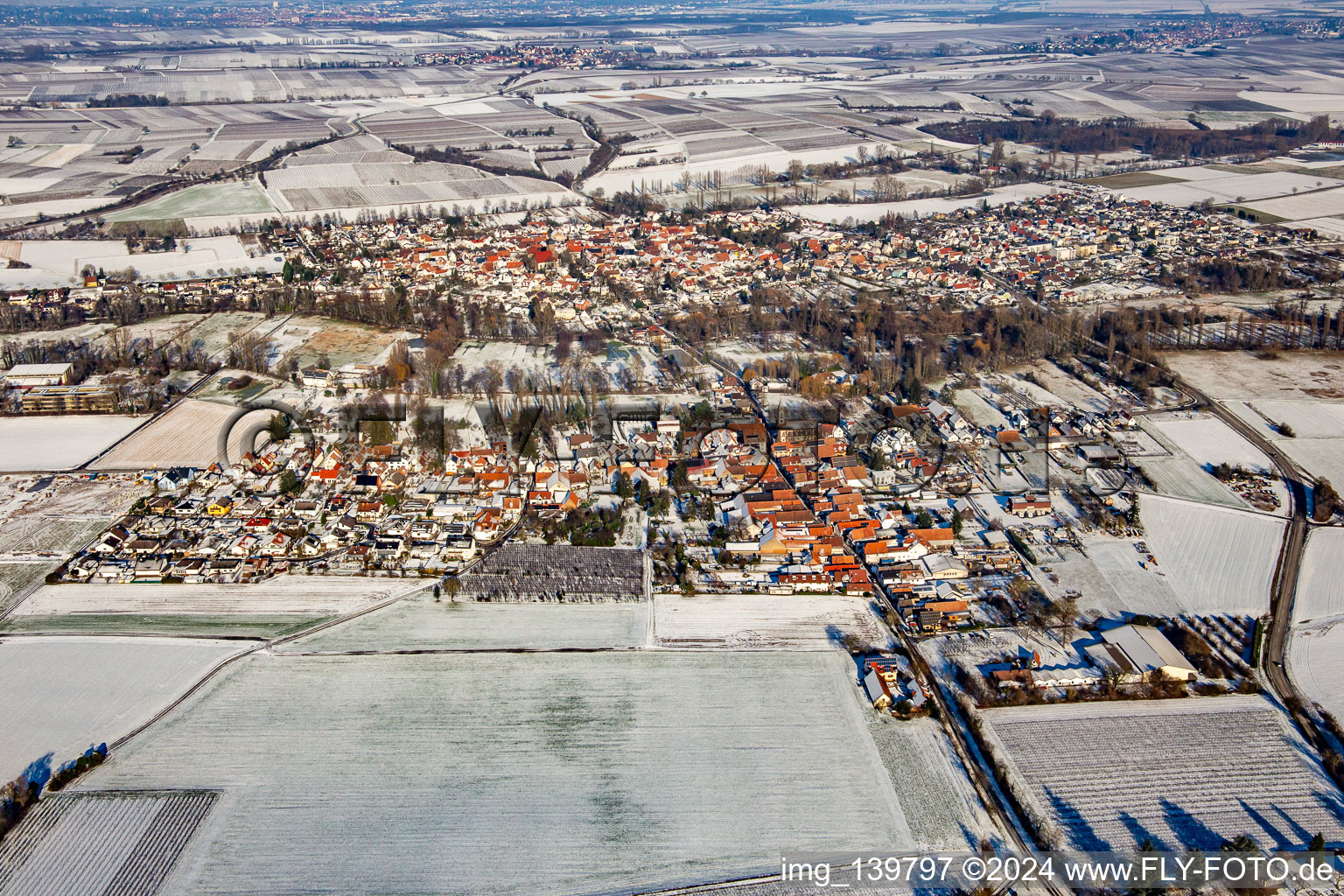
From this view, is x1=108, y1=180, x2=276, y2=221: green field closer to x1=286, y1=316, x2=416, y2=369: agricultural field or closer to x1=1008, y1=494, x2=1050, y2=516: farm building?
x1=286, y1=316, x2=416, y2=369: agricultural field

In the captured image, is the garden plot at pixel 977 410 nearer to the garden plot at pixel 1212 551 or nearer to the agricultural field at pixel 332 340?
the garden plot at pixel 1212 551

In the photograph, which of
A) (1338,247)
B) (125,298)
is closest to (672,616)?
(125,298)

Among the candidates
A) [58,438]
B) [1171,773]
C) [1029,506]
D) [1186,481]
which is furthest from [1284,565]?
[58,438]

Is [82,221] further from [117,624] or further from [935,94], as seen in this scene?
[935,94]

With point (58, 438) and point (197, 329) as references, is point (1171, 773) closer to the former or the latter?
point (58, 438)

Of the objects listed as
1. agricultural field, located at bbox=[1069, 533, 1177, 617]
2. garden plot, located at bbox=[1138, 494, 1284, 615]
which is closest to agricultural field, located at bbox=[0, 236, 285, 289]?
agricultural field, located at bbox=[1069, 533, 1177, 617]
